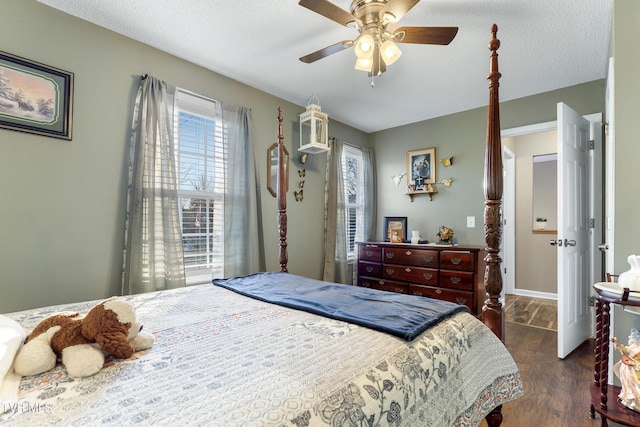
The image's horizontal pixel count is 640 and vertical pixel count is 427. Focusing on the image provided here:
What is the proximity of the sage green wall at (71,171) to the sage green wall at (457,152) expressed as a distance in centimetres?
286

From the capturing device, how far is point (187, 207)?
257 centimetres

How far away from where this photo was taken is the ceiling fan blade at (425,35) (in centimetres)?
165

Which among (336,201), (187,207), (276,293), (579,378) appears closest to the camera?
(276,293)

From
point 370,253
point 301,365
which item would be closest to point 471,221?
point 370,253

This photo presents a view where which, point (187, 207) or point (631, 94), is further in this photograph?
point (187, 207)

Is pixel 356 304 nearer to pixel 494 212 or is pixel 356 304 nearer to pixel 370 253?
pixel 494 212

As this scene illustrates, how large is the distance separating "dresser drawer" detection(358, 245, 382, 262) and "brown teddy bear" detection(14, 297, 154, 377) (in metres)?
2.98

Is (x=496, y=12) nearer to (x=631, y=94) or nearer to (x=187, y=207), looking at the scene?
(x=631, y=94)

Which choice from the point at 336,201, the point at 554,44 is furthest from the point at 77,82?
the point at 554,44

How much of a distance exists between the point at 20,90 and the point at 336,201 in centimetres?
285

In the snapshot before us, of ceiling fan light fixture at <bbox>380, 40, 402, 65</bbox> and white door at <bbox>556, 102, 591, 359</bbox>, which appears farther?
→ white door at <bbox>556, 102, 591, 359</bbox>

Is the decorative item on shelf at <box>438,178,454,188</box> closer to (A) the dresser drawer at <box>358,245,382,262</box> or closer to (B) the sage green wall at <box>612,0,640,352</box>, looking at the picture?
(A) the dresser drawer at <box>358,245,382,262</box>

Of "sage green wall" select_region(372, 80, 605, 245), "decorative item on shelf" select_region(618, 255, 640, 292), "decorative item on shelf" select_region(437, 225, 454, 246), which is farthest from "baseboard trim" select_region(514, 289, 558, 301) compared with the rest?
"decorative item on shelf" select_region(618, 255, 640, 292)

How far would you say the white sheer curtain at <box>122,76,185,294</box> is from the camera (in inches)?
84.4
